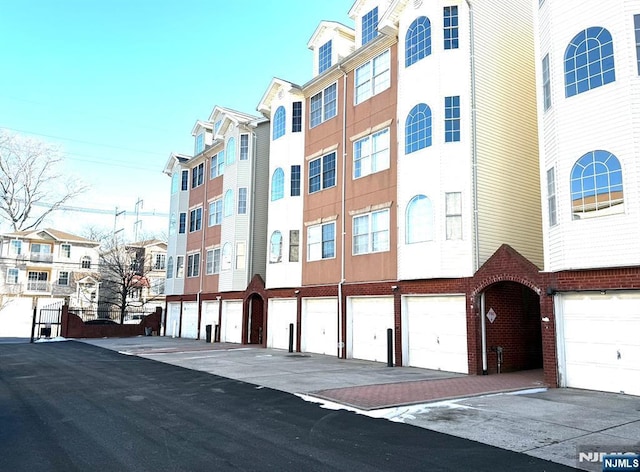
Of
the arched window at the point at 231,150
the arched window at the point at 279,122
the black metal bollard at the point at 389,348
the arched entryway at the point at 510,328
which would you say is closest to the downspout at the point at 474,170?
the arched entryway at the point at 510,328

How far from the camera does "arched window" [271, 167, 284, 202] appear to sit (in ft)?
83.1

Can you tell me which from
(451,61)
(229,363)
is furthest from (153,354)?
(451,61)

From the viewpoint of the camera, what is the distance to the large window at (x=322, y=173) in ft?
73.6

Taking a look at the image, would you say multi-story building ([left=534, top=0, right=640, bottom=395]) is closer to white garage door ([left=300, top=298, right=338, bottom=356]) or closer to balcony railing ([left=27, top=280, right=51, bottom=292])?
white garage door ([left=300, top=298, right=338, bottom=356])

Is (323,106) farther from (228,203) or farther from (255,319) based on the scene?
(255,319)

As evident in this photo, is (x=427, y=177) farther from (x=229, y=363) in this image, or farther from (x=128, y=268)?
(x=128, y=268)

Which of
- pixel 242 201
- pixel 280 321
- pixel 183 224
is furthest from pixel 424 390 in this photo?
pixel 183 224

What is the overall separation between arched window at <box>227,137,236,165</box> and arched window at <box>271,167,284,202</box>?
203 inches

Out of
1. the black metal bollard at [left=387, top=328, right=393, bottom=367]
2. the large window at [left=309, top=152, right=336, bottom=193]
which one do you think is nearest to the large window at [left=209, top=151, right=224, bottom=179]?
the large window at [left=309, top=152, right=336, bottom=193]

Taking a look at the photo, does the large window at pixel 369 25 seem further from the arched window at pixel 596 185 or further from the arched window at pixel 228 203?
the arched window at pixel 228 203

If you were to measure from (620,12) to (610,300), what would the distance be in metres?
7.04

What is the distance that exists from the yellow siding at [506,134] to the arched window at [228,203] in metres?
17.1

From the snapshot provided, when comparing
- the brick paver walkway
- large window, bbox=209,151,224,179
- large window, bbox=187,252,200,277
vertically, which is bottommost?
the brick paver walkway

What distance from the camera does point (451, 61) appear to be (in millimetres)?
16969
